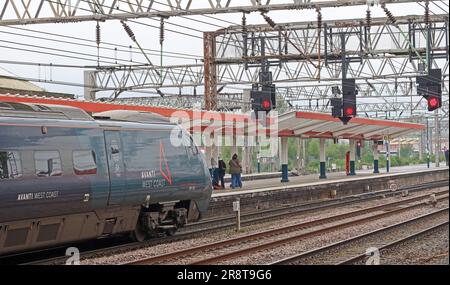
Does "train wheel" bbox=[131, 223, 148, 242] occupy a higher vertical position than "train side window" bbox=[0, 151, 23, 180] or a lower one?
lower

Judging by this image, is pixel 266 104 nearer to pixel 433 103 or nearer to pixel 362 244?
pixel 433 103

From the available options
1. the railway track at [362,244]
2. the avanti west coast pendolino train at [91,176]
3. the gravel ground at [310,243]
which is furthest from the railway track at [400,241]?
the avanti west coast pendolino train at [91,176]

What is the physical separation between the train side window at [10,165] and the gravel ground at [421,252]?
21.7 ft

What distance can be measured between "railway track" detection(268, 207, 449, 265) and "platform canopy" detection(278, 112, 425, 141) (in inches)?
469

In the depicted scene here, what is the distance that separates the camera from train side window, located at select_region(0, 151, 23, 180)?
1263cm

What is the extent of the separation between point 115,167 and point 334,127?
24404 mm

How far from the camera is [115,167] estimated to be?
15.3 meters

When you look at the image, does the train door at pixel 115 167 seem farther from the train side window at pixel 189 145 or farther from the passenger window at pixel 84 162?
the train side window at pixel 189 145

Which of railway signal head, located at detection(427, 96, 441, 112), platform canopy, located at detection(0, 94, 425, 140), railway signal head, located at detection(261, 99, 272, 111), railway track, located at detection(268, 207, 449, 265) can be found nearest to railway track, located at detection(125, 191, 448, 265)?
railway track, located at detection(268, 207, 449, 265)

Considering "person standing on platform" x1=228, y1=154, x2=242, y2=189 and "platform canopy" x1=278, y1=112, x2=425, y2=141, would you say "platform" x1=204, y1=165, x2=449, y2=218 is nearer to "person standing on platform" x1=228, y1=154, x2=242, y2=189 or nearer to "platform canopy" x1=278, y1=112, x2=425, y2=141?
"person standing on platform" x1=228, y1=154, x2=242, y2=189

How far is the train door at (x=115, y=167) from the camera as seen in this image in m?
15.2

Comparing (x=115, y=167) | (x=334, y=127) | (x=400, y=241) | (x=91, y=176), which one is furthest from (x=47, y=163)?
(x=334, y=127)

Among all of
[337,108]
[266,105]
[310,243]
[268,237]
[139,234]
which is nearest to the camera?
[310,243]
